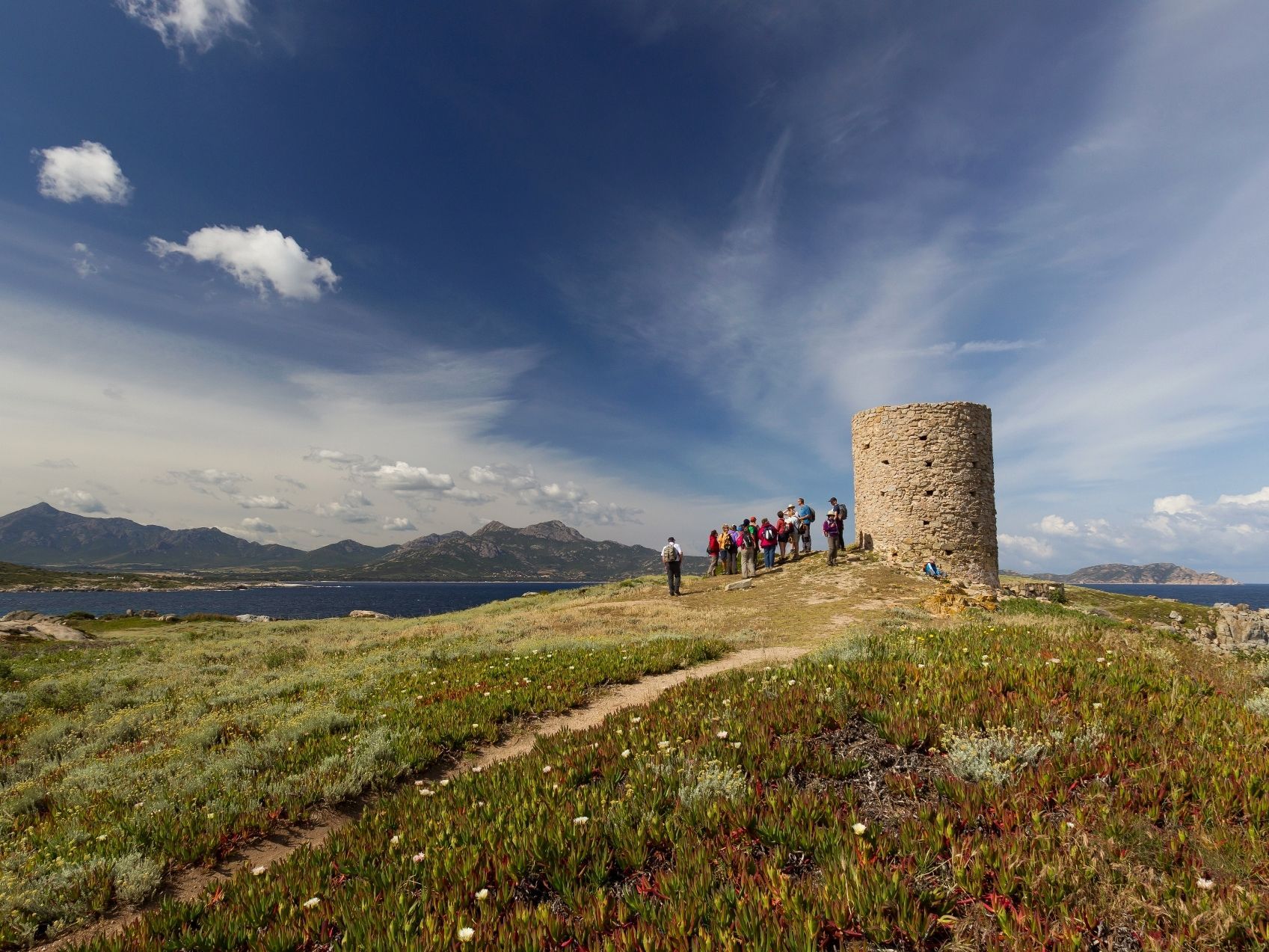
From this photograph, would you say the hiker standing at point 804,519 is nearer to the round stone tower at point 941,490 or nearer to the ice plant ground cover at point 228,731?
the round stone tower at point 941,490

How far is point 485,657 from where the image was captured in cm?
1462

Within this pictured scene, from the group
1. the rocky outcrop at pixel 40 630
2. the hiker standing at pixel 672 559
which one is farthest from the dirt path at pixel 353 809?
the rocky outcrop at pixel 40 630

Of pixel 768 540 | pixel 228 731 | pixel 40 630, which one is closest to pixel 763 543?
pixel 768 540

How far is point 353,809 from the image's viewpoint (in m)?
6.77

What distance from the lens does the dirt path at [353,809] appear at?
482 centimetres

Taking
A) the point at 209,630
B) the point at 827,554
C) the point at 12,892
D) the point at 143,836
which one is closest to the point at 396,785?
the point at 143,836

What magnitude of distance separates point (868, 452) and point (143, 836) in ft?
92.2

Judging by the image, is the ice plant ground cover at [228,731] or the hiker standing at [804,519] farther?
the hiker standing at [804,519]

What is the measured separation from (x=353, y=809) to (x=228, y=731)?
4919mm

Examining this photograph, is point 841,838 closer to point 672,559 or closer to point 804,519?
point 672,559

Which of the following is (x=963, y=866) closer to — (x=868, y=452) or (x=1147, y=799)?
(x=1147, y=799)

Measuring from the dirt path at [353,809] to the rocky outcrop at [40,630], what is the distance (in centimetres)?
3547

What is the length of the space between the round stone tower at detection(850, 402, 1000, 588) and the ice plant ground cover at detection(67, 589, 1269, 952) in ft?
64.6

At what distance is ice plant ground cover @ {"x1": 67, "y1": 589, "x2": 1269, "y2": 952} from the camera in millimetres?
3051
